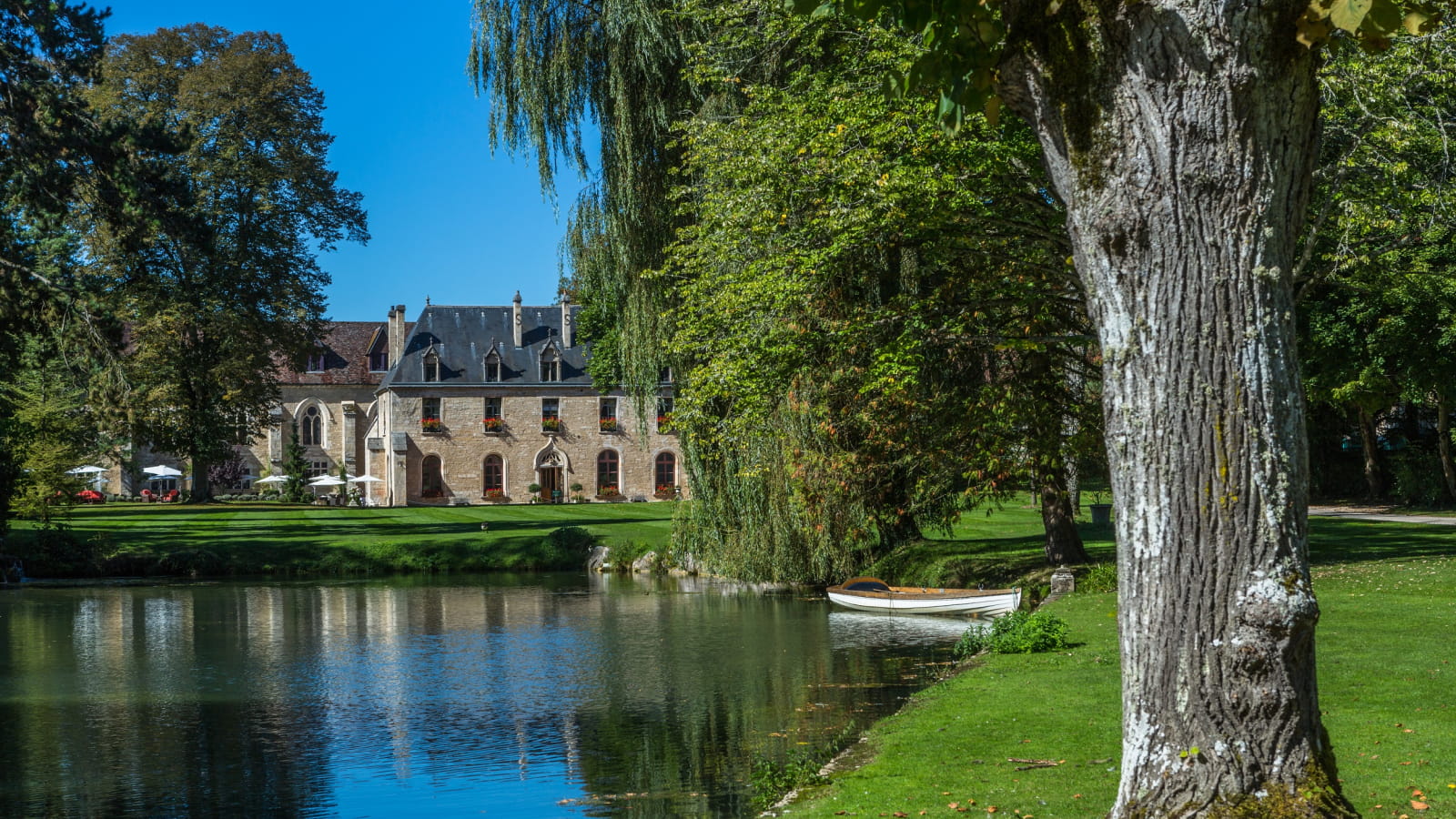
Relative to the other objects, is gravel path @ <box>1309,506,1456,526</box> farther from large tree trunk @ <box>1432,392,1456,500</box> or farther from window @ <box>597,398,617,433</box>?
window @ <box>597,398,617,433</box>

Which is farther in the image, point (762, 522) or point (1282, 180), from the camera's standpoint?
point (762, 522)

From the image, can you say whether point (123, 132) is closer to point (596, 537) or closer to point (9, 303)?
point (9, 303)

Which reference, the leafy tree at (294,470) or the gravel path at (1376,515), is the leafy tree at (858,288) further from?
the leafy tree at (294,470)

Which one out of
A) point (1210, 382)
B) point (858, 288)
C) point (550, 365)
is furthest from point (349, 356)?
point (1210, 382)

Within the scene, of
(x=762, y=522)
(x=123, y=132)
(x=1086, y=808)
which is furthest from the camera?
(x=762, y=522)

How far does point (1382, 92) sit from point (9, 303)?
1826 cm

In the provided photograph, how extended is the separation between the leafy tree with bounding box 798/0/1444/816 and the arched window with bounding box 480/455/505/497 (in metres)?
54.3

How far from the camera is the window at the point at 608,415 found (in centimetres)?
5803

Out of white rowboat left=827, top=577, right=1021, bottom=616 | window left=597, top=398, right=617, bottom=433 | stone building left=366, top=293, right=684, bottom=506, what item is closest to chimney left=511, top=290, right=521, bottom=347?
stone building left=366, top=293, right=684, bottom=506

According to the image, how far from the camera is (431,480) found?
187ft

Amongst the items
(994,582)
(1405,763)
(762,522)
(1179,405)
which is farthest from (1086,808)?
(762,522)

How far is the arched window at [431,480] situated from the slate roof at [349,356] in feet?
30.5

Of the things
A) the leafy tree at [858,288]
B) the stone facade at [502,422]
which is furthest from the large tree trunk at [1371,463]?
the stone facade at [502,422]

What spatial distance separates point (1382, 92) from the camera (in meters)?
13.4
